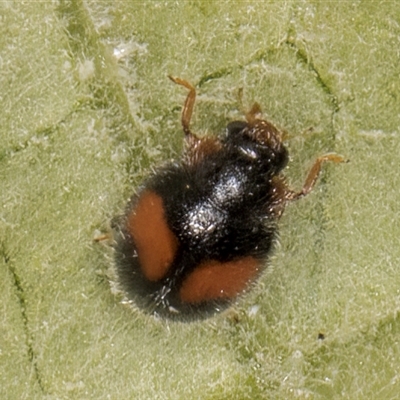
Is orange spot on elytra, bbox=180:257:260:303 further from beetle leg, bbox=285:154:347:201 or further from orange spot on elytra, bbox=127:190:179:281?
beetle leg, bbox=285:154:347:201

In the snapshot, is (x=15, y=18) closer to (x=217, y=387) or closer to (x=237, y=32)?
(x=237, y=32)

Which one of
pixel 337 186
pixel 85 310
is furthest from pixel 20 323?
pixel 337 186

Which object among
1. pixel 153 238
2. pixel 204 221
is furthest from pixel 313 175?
pixel 153 238

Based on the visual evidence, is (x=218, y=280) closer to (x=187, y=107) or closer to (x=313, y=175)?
(x=313, y=175)

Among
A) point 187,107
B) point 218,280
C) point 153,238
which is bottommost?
point 218,280

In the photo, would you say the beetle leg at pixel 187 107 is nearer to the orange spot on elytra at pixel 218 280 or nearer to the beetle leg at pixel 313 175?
the beetle leg at pixel 313 175

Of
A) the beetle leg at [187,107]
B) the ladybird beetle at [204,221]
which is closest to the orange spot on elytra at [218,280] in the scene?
the ladybird beetle at [204,221]

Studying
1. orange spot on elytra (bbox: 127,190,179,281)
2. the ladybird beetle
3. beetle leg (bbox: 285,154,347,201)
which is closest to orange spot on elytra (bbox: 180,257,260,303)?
the ladybird beetle
